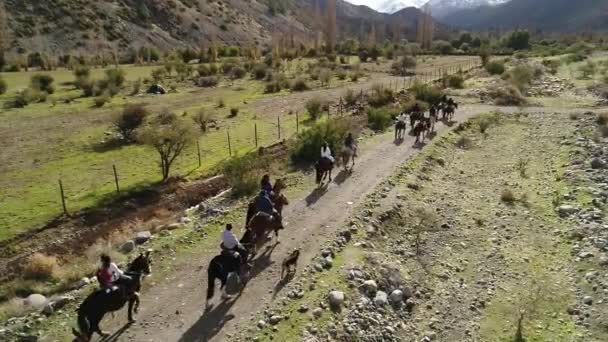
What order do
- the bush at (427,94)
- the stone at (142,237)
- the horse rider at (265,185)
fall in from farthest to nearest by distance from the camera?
1. the bush at (427,94)
2. the horse rider at (265,185)
3. the stone at (142,237)

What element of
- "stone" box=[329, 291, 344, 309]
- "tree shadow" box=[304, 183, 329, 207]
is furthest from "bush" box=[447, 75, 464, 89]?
"stone" box=[329, 291, 344, 309]

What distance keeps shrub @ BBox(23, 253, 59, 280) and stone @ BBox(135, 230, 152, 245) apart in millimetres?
2523

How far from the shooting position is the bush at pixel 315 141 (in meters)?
26.2

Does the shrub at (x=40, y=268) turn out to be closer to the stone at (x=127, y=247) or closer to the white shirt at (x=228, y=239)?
the stone at (x=127, y=247)

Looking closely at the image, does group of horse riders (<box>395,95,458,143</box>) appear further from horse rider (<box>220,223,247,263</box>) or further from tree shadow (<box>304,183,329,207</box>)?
horse rider (<box>220,223,247,263</box>)

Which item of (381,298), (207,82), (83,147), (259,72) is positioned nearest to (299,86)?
(259,72)

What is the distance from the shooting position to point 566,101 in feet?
148

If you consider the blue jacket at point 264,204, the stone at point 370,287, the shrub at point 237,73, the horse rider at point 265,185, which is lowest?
the stone at point 370,287

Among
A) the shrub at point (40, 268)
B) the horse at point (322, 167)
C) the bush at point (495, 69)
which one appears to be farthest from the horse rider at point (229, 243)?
the bush at point (495, 69)

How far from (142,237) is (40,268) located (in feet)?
10.4

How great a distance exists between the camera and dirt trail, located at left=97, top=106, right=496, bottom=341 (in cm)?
1264

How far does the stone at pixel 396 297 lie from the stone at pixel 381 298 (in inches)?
10.3

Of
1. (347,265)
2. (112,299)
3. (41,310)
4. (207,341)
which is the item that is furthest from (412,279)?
(41,310)

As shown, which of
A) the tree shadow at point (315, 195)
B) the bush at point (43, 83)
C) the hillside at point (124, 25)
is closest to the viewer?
the tree shadow at point (315, 195)
